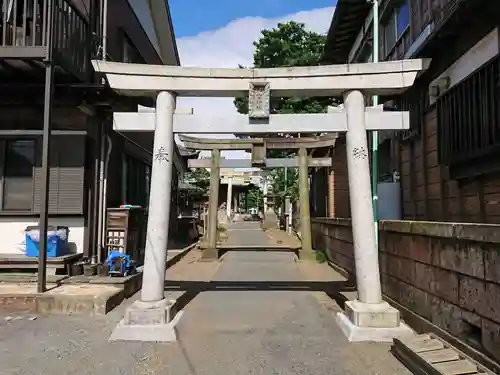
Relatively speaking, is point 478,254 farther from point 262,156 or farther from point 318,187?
point 318,187

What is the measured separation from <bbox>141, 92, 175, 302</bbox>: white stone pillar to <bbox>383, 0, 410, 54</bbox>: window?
5327 mm

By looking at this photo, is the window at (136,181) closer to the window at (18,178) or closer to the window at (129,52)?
the window at (129,52)

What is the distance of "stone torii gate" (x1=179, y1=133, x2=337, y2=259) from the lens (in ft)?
49.2

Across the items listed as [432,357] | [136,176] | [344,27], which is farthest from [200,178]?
[432,357]

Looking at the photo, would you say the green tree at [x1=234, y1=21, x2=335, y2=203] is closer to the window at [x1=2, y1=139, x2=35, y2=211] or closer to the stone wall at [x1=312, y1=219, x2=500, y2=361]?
the window at [x1=2, y1=139, x2=35, y2=211]

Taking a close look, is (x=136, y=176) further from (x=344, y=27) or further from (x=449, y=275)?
(x=449, y=275)

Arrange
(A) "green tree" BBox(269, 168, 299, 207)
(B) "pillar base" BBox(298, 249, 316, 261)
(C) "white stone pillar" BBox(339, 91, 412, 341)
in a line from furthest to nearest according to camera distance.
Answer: (A) "green tree" BBox(269, 168, 299, 207)
(B) "pillar base" BBox(298, 249, 316, 261)
(C) "white stone pillar" BBox(339, 91, 412, 341)

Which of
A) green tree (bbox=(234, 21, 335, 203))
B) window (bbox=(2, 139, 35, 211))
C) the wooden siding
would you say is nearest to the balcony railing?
the wooden siding

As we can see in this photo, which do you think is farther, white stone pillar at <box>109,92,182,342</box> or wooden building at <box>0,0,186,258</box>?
wooden building at <box>0,0,186,258</box>

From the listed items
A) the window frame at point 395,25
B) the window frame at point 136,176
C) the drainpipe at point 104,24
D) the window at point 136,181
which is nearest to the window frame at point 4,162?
the drainpipe at point 104,24

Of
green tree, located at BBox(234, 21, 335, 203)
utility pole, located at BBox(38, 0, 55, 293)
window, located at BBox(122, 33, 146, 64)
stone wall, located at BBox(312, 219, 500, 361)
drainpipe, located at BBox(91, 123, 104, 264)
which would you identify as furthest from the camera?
green tree, located at BBox(234, 21, 335, 203)

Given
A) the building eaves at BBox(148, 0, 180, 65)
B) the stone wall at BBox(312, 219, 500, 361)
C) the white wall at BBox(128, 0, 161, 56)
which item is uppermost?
the building eaves at BBox(148, 0, 180, 65)

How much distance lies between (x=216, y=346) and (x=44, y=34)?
5777mm

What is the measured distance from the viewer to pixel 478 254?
4543 millimetres
